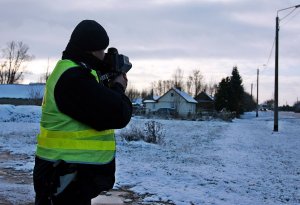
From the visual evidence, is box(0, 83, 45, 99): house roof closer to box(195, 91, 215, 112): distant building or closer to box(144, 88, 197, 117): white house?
box(144, 88, 197, 117): white house

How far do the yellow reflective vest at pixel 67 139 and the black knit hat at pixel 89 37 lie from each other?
159 mm

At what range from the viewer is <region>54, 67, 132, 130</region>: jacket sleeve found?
2807 mm

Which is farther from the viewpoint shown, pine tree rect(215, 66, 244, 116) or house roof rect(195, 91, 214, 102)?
house roof rect(195, 91, 214, 102)

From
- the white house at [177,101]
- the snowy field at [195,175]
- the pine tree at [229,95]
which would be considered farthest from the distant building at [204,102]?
the snowy field at [195,175]

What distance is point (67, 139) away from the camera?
2.82 meters

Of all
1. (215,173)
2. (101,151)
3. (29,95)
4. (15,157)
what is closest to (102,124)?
(101,151)

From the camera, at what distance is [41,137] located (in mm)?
2988

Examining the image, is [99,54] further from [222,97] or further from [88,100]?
[222,97]

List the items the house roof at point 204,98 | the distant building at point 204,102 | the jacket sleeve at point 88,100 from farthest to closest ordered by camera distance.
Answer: the house roof at point 204,98 < the distant building at point 204,102 < the jacket sleeve at point 88,100

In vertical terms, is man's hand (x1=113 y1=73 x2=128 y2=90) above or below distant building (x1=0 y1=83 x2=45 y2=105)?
below

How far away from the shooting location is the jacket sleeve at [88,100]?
281 centimetres

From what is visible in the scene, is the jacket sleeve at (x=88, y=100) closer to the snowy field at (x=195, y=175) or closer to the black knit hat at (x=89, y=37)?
the black knit hat at (x=89, y=37)

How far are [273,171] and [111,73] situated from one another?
8834 millimetres

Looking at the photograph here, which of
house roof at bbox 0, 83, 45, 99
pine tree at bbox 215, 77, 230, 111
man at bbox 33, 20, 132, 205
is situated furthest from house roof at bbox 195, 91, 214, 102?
man at bbox 33, 20, 132, 205
